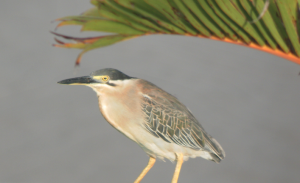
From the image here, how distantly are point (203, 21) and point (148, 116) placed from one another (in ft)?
1.36

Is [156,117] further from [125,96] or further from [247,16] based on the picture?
[247,16]

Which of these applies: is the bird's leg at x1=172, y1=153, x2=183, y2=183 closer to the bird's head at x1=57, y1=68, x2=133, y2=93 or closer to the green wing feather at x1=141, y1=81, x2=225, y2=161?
the green wing feather at x1=141, y1=81, x2=225, y2=161

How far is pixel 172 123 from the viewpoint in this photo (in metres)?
1.13

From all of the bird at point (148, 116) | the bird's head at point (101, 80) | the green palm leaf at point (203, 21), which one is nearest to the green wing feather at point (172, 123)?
the bird at point (148, 116)

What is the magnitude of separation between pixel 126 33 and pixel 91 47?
13 centimetres

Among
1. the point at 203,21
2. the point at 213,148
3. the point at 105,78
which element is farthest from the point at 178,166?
the point at 203,21

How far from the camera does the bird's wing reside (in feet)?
3.59

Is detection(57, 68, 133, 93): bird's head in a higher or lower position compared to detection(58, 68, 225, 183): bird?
higher

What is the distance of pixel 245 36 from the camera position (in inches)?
36.3

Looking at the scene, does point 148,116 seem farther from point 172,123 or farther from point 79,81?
point 79,81

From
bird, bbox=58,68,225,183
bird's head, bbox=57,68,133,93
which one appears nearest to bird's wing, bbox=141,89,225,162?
bird, bbox=58,68,225,183

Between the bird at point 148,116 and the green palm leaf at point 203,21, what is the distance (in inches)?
6.0

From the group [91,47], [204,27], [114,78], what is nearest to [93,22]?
[91,47]

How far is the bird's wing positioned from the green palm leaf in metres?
0.30
